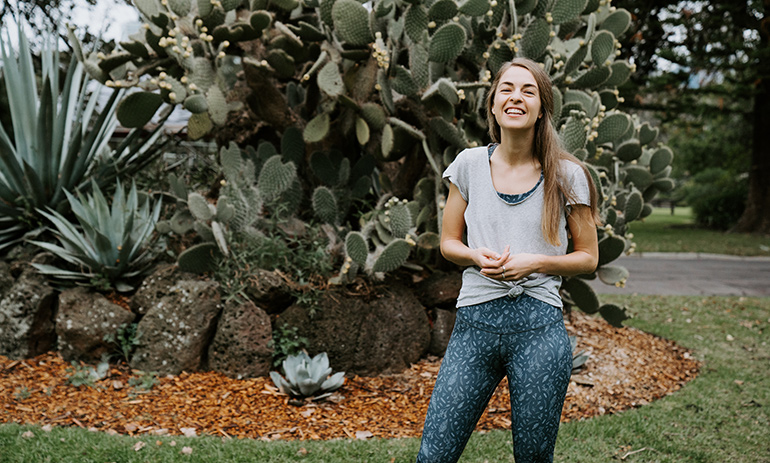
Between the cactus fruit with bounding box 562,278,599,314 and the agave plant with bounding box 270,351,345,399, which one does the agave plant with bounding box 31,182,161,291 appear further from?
the cactus fruit with bounding box 562,278,599,314

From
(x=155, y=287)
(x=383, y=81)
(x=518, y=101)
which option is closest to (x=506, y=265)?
(x=518, y=101)

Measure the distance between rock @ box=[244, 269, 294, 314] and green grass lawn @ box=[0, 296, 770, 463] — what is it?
118 centimetres

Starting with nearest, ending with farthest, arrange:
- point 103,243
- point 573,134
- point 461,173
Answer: point 461,173 < point 573,134 < point 103,243

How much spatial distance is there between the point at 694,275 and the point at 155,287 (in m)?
9.27

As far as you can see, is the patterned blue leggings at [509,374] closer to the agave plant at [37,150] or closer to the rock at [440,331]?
the rock at [440,331]

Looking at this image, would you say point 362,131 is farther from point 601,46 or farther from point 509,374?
point 509,374

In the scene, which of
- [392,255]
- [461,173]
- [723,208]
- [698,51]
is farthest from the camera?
[723,208]

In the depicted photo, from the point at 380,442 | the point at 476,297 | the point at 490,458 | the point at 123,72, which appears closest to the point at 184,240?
the point at 123,72

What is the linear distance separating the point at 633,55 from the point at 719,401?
40.7 ft

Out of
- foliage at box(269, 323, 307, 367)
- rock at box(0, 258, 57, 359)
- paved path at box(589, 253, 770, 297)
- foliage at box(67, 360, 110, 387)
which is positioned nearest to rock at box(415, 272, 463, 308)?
foliage at box(269, 323, 307, 367)

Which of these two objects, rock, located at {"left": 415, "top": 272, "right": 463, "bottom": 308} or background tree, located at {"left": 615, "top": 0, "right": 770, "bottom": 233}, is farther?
background tree, located at {"left": 615, "top": 0, "right": 770, "bottom": 233}

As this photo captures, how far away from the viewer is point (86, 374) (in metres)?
4.06

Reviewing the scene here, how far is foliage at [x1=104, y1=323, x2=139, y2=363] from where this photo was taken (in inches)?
166

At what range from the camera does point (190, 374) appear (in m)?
4.17
